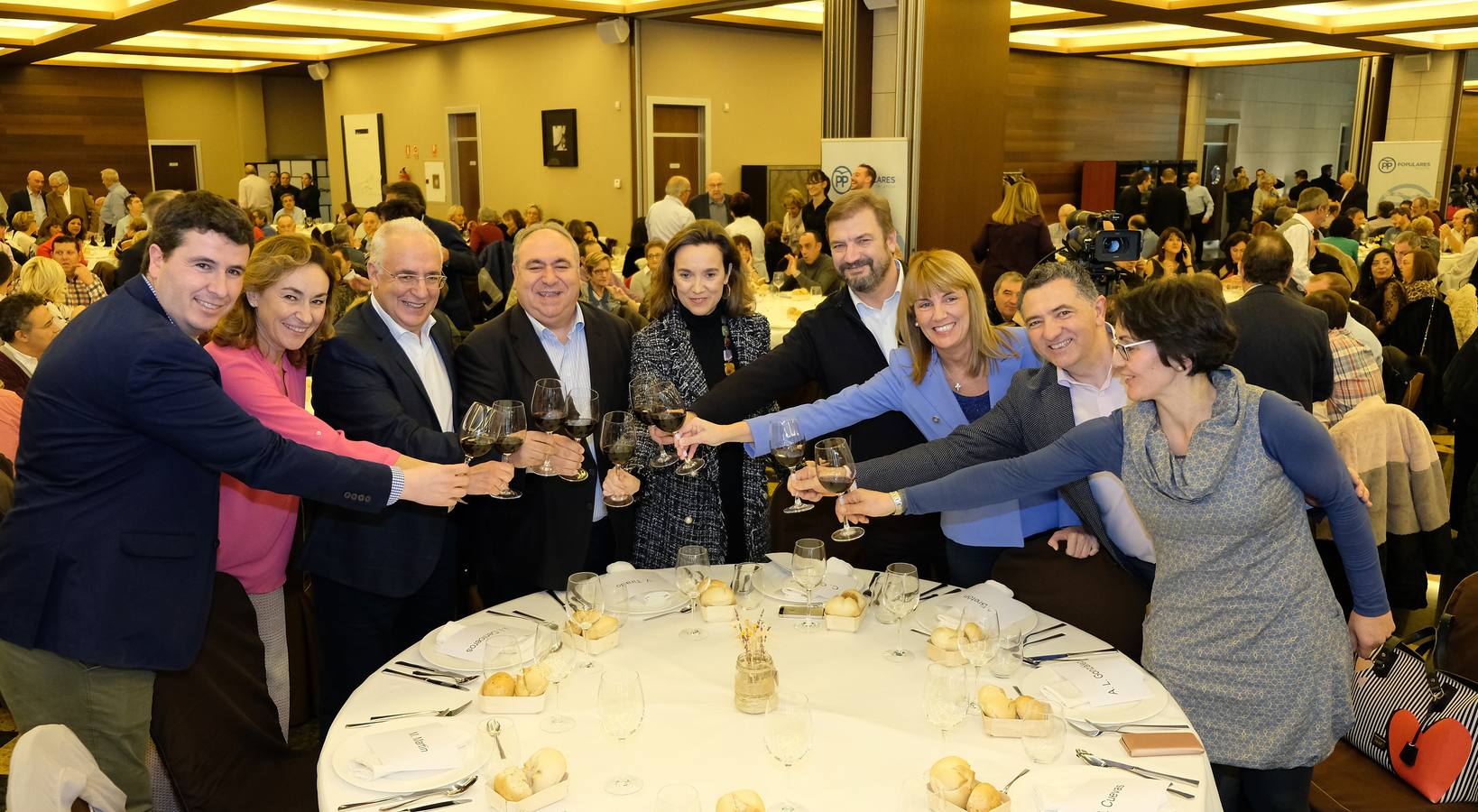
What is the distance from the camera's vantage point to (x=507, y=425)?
8.02ft

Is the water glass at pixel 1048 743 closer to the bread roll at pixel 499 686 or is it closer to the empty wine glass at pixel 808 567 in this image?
the empty wine glass at pixel 808 567

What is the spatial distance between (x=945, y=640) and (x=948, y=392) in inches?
40.0

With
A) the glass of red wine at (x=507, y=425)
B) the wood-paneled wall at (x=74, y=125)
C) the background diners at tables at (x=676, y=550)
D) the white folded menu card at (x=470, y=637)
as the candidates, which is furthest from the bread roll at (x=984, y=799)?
the wood-paneled wall at (x=74, y=125)

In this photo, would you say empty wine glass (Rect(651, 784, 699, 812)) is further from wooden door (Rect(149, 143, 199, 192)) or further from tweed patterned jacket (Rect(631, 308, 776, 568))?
wooden door (Rect(149, 143, 199, 192))

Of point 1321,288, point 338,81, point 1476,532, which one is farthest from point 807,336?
point 338,81

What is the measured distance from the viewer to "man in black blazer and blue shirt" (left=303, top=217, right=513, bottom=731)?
2.76 m

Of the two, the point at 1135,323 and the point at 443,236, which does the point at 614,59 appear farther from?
the point at 1135,323

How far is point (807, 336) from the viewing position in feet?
11.0

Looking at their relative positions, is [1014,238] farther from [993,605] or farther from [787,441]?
[993,605]

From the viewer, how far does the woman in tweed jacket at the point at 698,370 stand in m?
3.09

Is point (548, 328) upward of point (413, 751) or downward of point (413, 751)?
upward

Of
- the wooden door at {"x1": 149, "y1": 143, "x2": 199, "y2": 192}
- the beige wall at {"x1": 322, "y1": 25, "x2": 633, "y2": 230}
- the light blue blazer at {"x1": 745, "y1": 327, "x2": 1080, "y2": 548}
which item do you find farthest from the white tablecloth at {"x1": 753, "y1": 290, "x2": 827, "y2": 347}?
the wooden door at {"x1": 149, "y1": 143, "x2": 199, "y2": 192}

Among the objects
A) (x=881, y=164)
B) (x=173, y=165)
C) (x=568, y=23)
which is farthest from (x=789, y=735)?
(x=173, y=165)

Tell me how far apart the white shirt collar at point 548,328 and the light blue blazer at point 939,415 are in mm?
566
